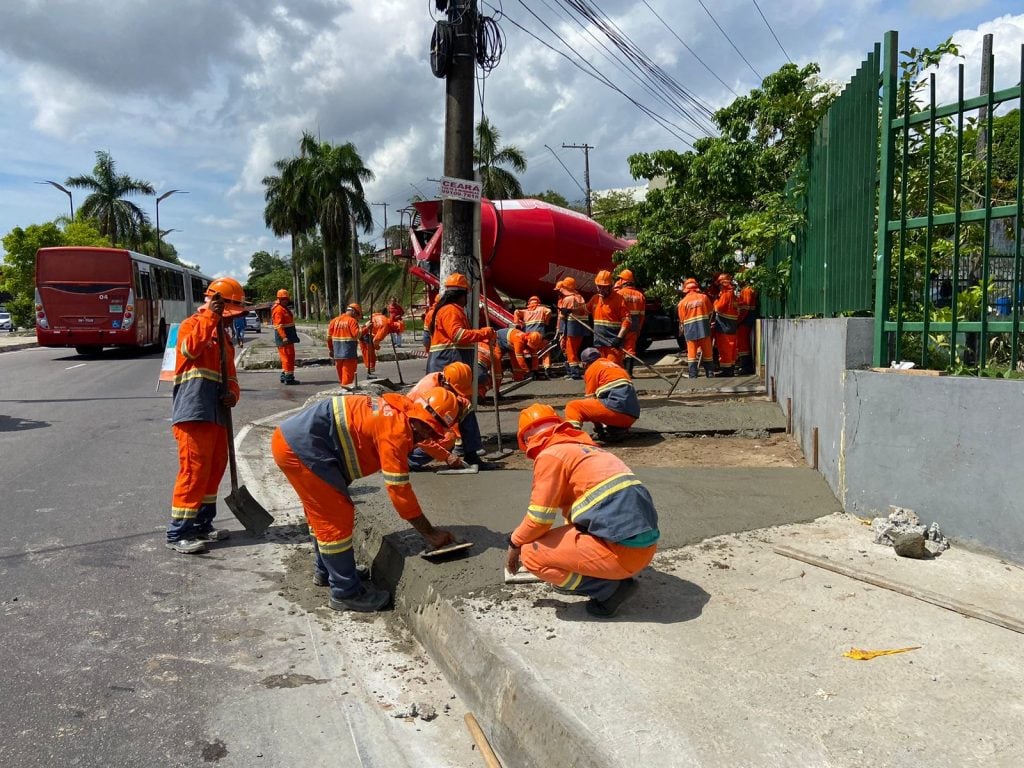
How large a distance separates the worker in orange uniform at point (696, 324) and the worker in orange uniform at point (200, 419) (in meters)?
7.19

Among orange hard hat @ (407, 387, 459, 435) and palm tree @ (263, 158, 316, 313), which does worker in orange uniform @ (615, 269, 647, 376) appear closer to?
orange hard hat @ (407, 387, 459, 435)

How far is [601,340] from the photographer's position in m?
10.7

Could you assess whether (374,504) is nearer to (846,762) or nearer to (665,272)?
(846,762)

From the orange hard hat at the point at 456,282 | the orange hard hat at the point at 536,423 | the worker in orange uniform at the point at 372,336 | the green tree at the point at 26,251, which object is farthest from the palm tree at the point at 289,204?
the orange hard hat at the point at 536,423

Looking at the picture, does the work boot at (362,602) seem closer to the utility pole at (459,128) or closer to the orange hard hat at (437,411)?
the orange hard hat at (437,411)

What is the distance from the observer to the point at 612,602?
131 inches

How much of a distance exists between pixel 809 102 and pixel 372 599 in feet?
24.4

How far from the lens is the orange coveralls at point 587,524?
3.25 meters

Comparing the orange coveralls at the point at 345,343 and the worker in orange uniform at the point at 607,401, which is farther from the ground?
the orange coveralls at the point at 345,343

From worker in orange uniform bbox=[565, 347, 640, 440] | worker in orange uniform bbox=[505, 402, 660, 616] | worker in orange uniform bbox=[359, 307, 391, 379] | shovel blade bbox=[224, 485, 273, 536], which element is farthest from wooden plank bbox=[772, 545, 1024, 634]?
worker in orange uniform bbox=[359, 307, 391, 379]

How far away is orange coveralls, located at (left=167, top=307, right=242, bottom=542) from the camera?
15.7ft

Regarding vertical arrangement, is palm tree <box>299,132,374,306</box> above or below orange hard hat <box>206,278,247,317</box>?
above

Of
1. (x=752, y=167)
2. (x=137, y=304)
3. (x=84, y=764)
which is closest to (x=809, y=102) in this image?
(x=752, y=167)

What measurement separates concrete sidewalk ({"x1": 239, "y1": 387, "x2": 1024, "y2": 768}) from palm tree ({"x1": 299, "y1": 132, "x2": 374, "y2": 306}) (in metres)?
36.5
